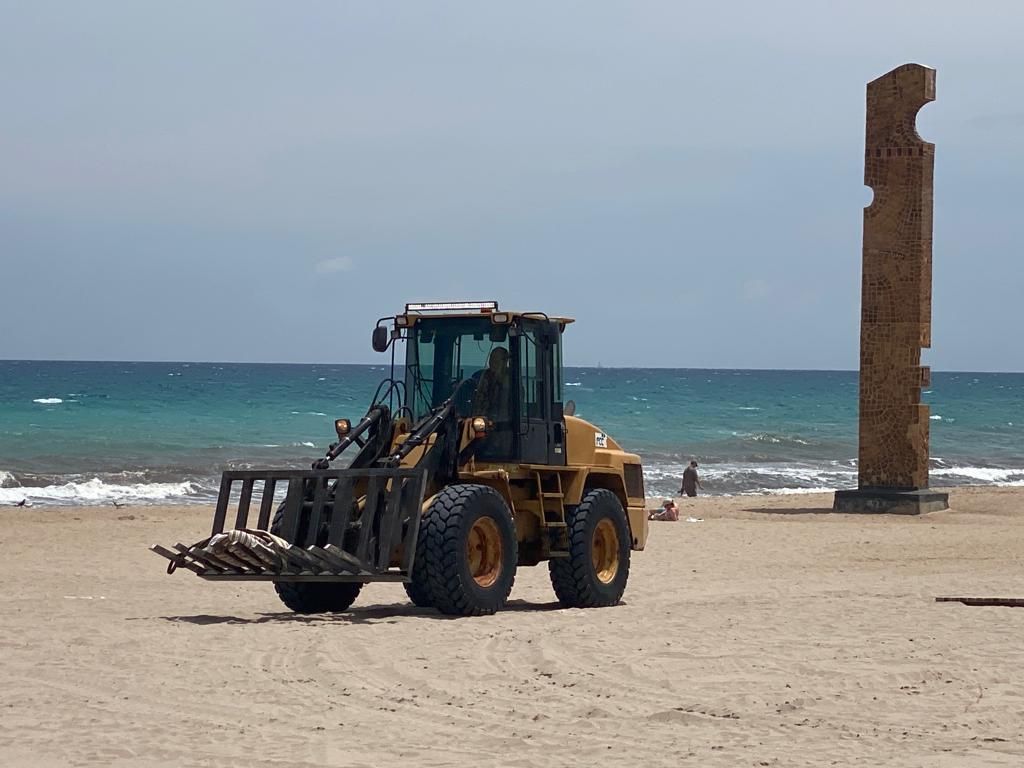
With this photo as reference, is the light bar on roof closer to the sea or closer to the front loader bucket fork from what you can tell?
the front loader bucket fork

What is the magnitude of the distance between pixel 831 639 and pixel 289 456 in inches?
1386

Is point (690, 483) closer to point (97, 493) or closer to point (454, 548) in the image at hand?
point (97, 493)

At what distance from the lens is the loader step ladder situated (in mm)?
13078

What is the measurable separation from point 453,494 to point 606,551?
2386 millimetres

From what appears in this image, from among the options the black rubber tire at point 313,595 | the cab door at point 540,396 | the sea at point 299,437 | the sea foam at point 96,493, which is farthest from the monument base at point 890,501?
the black rubber tire at point 313,595

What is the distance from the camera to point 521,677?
369 inches

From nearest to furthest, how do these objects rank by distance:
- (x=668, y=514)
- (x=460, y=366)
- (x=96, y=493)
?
(x=460, y=366), (x=668, y=514), (x=96, y=493)

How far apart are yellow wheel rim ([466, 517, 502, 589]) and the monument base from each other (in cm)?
1414

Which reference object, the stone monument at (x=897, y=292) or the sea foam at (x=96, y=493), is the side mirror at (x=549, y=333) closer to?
the stone monument at (x=897, y=292)

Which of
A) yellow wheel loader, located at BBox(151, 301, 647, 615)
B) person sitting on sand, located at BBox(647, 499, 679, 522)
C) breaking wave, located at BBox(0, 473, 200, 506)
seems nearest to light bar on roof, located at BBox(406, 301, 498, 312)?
yellow wheel loader, located at BBox(151, 301, 647, 615)

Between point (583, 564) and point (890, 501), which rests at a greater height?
point (583, 564)

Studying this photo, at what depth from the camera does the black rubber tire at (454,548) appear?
1157 centimetres

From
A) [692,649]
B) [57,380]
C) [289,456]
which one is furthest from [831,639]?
[57,380]

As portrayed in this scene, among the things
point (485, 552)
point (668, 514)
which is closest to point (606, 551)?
point (485, 552)
